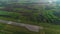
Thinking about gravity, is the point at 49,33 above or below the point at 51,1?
below

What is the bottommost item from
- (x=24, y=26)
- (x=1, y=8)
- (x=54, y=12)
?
(x=24, y=26)

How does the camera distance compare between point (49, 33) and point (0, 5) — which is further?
point (0, 5)

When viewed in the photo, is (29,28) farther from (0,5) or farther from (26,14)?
(0,5)

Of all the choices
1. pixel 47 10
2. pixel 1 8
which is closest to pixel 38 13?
pixel 47 10

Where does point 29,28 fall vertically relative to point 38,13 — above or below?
below

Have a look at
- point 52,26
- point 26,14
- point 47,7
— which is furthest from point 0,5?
point 52,26

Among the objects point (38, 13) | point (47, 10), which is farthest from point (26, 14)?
point (47, 10)

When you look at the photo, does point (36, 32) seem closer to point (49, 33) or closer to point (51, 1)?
point (49, 33)

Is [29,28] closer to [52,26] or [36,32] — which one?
[36,32]

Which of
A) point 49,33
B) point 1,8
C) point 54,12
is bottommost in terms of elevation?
point 49,33
